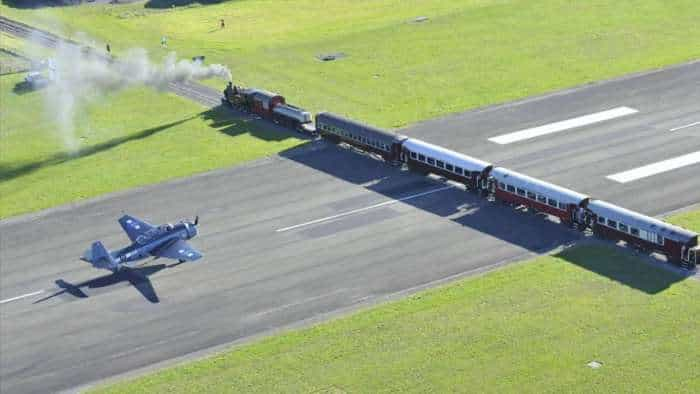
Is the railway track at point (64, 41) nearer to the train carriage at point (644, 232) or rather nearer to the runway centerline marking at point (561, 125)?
the runway centerline marking at point (561, 125)

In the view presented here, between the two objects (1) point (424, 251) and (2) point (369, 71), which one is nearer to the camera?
(1) point (424, 251)

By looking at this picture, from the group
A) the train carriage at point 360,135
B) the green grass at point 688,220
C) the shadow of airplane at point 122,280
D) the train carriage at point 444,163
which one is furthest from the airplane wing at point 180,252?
the green grass at point 688,220

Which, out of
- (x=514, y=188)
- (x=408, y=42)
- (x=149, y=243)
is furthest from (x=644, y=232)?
(x=408, y=42)

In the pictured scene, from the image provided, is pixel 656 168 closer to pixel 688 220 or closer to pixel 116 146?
pixel 688 220

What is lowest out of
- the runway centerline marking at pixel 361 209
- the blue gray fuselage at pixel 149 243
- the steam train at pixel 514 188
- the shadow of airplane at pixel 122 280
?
the shadow of airplane at pixel 122 280

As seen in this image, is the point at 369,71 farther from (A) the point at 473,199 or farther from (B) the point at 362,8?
(A) the point at 473,199

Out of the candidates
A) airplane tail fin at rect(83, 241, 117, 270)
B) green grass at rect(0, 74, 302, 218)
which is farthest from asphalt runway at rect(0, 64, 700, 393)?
green grass at rect(0, 74, 302, 218)

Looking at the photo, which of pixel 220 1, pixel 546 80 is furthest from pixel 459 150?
pixel 220 1

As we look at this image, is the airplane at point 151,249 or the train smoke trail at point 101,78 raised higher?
the train smoke trail at point 101,78
